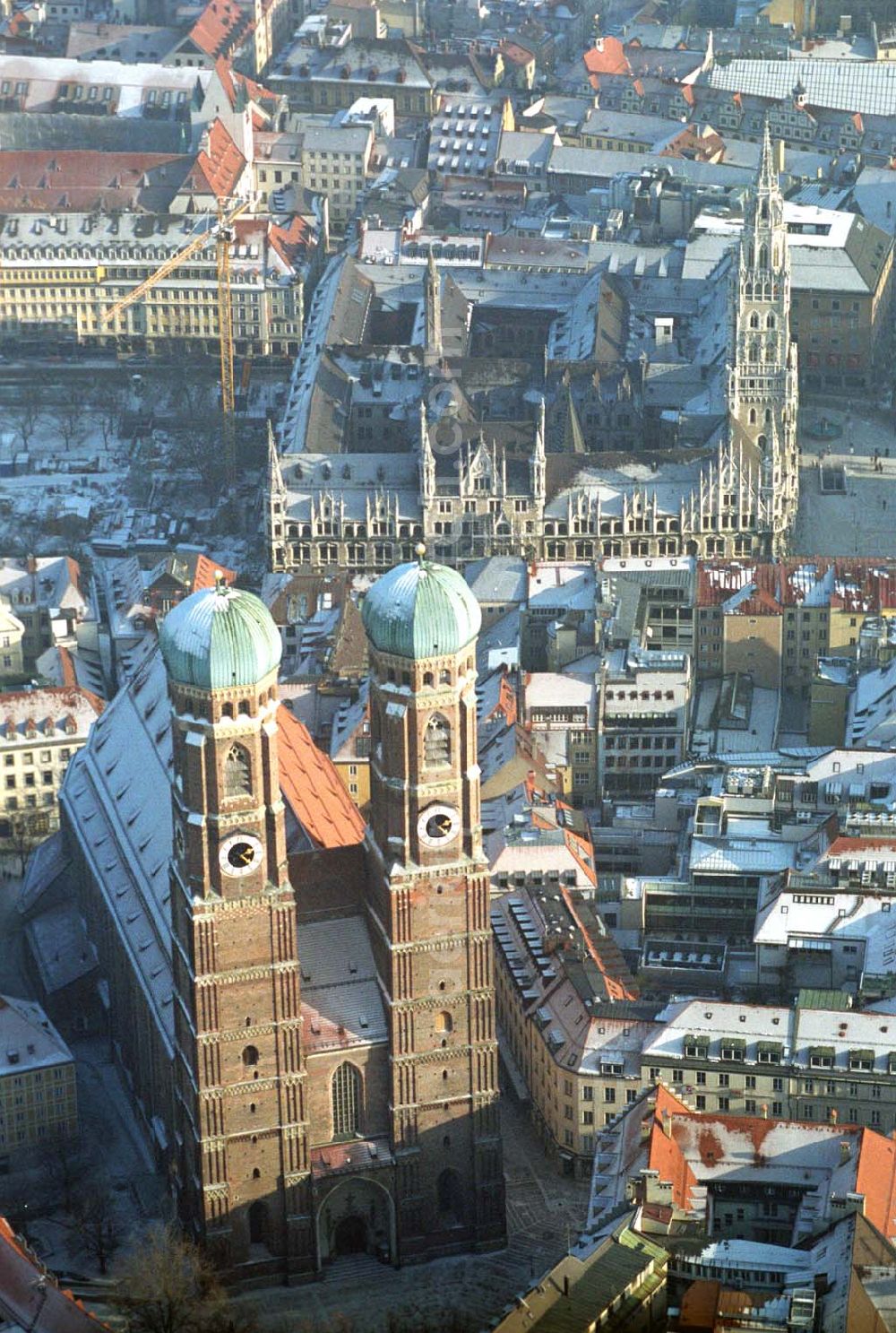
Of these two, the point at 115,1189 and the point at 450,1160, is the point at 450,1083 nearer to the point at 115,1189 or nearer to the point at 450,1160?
the point at 450,1160

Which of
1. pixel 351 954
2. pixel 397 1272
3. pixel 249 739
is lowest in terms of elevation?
pixel 397 1272

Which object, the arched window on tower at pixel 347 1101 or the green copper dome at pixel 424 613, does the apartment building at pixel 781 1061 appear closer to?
the arched window on tower at pixel 347 1101

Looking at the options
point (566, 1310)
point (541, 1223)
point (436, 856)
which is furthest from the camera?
point (541, 1223)

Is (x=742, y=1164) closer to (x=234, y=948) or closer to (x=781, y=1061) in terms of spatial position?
(x=781, y=1061)

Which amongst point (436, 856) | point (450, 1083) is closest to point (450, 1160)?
point (450, 1083)

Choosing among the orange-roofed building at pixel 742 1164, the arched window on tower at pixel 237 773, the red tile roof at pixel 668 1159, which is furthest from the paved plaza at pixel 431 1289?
the arched window on tower at pixel 237 773
